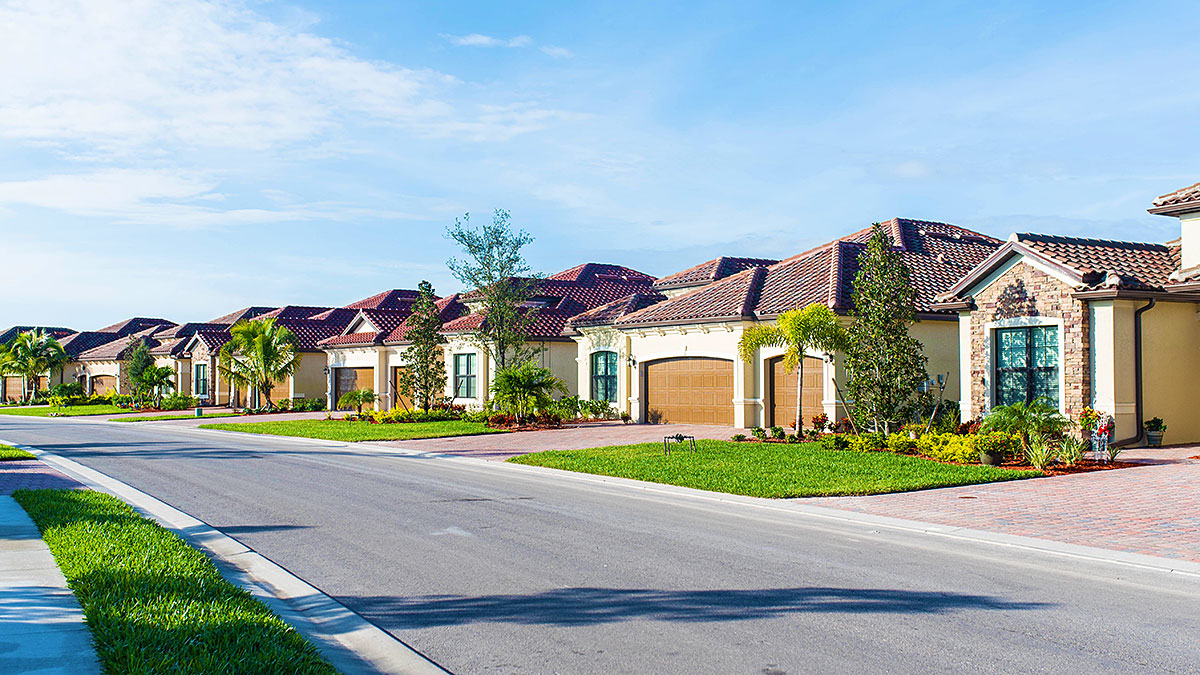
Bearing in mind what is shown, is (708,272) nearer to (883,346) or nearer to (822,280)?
(822,280)

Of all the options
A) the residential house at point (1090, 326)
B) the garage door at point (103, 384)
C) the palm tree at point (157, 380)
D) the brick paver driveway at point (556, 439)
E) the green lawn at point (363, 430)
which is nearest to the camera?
the residential house at point (1090, 326)

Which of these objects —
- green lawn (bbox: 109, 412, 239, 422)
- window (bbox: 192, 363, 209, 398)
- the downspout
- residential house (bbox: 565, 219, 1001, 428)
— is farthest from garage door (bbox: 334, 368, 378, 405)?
the downspout

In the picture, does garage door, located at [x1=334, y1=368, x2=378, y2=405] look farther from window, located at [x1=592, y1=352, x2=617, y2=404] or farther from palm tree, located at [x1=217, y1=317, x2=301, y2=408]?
window, located at [x1=592, y1=352, x2=617, y2=404]

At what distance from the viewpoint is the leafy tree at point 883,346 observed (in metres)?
21.2

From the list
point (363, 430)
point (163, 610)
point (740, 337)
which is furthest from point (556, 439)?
point (163, 610)

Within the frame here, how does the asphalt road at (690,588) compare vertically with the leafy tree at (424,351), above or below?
below

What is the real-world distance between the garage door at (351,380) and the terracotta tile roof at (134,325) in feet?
140

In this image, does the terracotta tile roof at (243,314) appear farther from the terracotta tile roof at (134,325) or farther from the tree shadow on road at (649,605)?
the tree shadow on road at (649,605)

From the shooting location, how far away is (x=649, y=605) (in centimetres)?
760

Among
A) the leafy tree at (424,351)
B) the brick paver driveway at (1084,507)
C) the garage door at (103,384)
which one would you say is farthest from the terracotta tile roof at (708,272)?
the garage door at (103,384)

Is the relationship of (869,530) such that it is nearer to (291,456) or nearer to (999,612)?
(999,612)

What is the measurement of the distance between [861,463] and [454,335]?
81.3ft

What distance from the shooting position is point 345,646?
6.62 meters

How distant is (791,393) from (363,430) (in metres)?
13.7
